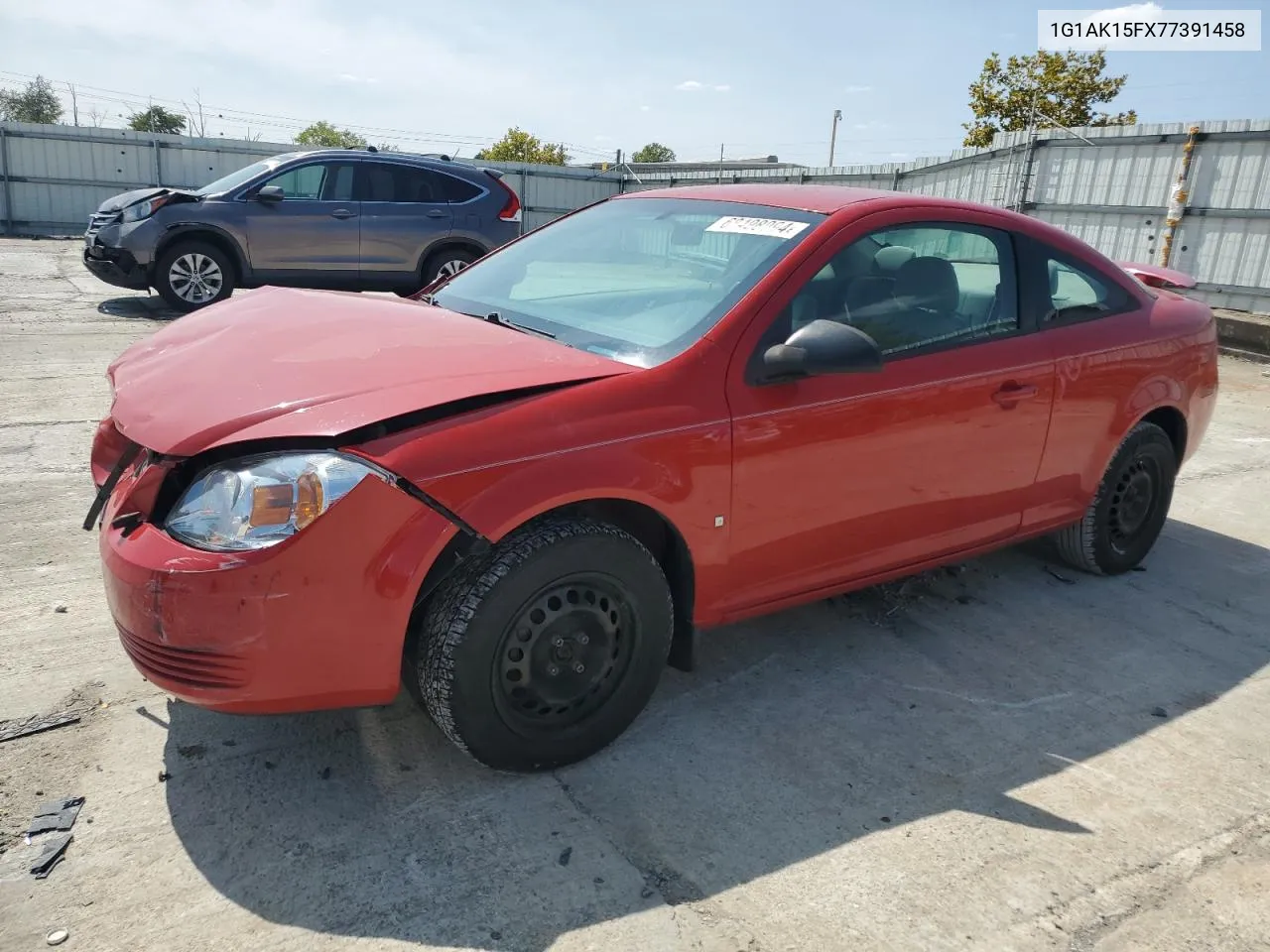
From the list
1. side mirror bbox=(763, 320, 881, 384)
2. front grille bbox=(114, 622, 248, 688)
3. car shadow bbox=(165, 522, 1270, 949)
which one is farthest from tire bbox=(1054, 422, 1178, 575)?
front grille bbox=(114, 622, 248, 688)

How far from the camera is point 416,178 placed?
10.6 metres

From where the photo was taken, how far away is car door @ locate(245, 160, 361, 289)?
998 centimetres

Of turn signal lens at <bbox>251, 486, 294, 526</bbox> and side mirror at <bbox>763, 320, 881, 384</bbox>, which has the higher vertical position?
side mirror at <bbox>763, 320, 881, 384</bbox>

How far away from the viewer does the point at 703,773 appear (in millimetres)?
2809

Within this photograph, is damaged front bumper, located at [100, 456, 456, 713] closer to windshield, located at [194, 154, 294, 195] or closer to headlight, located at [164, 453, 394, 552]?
headlight, located at [164, 453, 394, 552]

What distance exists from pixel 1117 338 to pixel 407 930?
351cm

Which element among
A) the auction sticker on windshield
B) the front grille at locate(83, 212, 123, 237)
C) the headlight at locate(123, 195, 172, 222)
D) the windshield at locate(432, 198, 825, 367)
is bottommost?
the front grille at locate(83, 212, 123, 237)

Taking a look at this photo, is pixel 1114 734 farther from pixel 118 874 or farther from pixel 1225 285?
pixel 1225 285

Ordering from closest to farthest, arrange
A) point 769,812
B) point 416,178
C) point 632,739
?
point 769,812 → point 632,739 → point 416,178

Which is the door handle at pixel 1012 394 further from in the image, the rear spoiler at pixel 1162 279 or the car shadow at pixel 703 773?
the rear spoiler at pixel 1162 279

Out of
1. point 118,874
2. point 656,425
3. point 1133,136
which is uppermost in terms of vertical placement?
point 1133,136

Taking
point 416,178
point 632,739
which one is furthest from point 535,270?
point 416,178

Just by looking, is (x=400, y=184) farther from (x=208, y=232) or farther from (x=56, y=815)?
(x=56, y=815)

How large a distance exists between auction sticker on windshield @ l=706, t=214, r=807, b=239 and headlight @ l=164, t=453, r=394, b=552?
1597 millimetres
